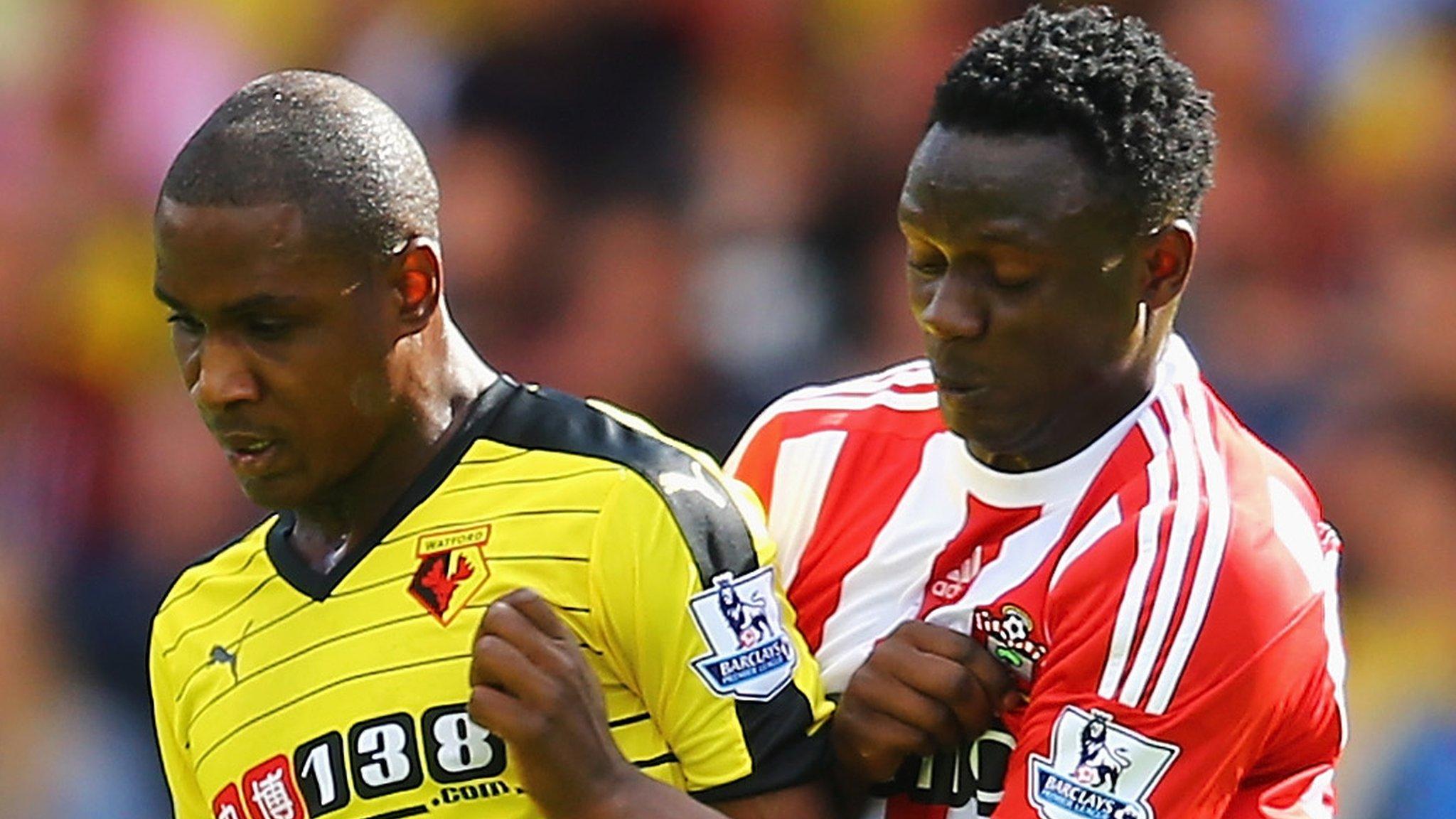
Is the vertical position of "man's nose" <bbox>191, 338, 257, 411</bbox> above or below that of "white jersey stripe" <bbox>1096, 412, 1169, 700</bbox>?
above

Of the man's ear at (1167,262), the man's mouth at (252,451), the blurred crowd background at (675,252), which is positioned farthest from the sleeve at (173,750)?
the blurred crowd background at (675,252)

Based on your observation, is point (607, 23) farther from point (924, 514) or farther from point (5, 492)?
point (924, 514)

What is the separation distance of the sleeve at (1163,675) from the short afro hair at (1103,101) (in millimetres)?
466

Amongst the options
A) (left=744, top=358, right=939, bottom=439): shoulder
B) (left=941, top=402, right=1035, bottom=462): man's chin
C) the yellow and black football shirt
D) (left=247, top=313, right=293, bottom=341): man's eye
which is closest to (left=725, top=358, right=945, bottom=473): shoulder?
(left=744, top=358, right=939, bottom=439): shoulder

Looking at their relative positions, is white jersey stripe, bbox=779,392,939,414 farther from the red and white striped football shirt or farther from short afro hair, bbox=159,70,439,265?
short afro hair, bbox=159,70,439,265

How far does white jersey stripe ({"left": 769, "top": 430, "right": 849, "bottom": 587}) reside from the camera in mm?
3795

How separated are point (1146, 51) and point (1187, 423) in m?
0.52

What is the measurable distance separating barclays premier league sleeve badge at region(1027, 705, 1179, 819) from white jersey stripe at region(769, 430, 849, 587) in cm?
57

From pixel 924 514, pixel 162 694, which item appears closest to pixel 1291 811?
pixel 924 514

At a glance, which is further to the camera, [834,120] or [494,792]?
[834,120]

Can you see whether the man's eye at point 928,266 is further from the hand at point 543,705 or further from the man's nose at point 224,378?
the man's nose at point 224,378

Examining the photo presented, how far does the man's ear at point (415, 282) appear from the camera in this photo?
3504 mm

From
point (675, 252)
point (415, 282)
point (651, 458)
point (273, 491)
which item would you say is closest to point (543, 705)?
point (651, 458)

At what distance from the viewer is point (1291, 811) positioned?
3.54 metres
